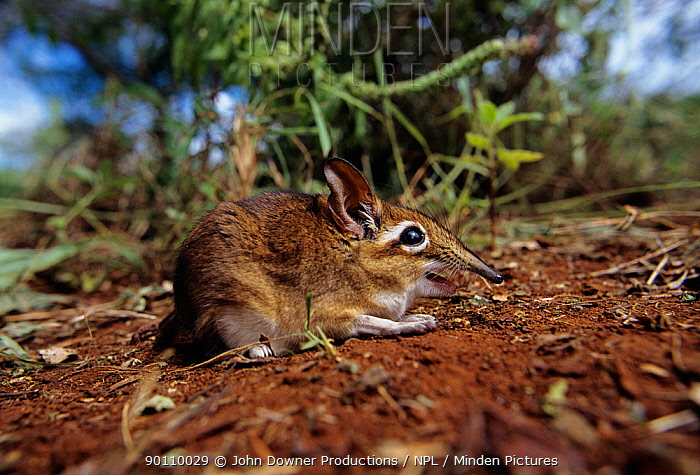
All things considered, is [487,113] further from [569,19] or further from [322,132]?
[569,19]

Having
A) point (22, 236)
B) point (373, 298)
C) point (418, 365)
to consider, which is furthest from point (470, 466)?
point (22, 236)

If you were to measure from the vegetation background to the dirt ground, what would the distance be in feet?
5.32

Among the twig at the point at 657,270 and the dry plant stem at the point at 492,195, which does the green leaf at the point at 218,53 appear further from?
the twig at the point at 657,270

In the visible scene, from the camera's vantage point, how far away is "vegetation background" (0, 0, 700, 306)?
4.13 metres

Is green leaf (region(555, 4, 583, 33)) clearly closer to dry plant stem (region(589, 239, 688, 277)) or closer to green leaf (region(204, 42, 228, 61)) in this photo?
dry plant stem (region(589, 239, 688, 277))

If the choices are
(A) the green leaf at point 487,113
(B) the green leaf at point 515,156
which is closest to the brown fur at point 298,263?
(B) the green leaf at point 515,156

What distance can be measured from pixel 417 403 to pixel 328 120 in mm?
3382

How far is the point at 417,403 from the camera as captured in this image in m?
1.63

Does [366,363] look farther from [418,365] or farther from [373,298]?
[373,298]

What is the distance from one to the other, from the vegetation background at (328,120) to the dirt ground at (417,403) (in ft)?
5.32

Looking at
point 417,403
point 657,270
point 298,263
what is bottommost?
point 417,403

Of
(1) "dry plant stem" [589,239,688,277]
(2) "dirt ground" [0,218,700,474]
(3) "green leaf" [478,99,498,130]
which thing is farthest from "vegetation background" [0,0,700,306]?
(2) "dirt ground" [0,218,700,474]

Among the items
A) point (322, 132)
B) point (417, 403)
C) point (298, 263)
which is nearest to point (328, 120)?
point (322, 132)

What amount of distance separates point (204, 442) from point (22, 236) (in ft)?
19.2
